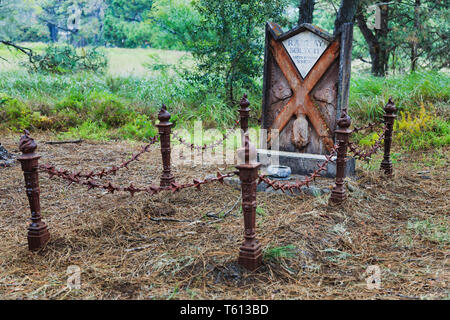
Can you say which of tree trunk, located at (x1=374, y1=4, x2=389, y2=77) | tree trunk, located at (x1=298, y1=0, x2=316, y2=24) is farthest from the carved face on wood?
tree trunk, located at (x1=374, y1=4, x2=389, y2=77)

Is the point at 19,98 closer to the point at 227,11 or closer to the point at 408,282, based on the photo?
the point at 227,11

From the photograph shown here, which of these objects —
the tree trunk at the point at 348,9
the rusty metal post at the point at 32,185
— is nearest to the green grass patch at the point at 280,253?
the rusty metal post at the point at 32,185

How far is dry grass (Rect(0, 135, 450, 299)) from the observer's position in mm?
2521

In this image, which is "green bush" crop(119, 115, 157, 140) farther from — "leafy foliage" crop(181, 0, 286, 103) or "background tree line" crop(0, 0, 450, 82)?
"background tree line" crop(0, 0, 450, 82)

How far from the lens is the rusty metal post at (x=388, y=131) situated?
192 inches

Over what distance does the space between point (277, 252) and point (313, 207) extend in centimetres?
111

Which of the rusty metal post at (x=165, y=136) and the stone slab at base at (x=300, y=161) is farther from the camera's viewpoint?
the stone slab at base at (x=300, y=161)

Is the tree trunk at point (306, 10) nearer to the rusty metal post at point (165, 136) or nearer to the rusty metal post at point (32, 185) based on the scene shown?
the rusty metal post at point (165, 136)

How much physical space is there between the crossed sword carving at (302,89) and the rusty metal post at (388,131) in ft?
2.37

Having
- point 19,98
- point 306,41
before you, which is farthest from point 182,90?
point 306,41

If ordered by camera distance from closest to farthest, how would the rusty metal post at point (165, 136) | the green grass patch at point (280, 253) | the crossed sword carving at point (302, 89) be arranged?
the green grass patch at point (280, 253) < the rusty metal post at point (165, 136) < the crossed sword carving at point (302, 89)

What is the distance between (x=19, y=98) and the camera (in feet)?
29.0

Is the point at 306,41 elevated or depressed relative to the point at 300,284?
elevated
